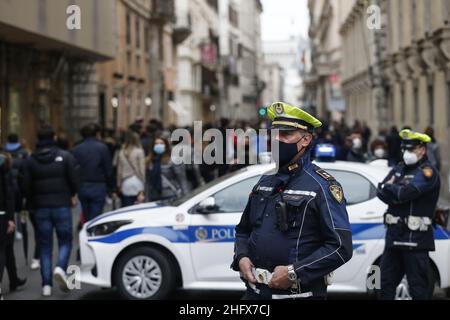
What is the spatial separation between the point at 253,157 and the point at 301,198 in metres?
10.9

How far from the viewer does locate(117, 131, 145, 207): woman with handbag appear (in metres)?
12.7

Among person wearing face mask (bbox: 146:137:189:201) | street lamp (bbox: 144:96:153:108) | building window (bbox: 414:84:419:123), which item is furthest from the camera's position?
street lamp (bbox: 144:96:153:108)

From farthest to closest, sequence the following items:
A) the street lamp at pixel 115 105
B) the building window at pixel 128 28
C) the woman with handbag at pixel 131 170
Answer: the building window at pixel 128 28
the street lamp at pixel 115 105
the woman with handbag at pixel 131 170

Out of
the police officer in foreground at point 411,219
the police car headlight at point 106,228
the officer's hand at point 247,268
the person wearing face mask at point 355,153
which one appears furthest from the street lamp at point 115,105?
the officer's hand at point 247,268

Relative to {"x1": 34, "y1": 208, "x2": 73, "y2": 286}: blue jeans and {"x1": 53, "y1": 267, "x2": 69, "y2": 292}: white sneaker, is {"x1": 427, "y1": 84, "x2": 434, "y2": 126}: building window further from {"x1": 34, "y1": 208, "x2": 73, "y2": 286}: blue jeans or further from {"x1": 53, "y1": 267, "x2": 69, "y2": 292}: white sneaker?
{"x1": 53, "y1": 267, "x2": 69, "y2": 292}: white sneaker

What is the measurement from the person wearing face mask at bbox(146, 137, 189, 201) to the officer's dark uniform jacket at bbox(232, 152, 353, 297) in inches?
333

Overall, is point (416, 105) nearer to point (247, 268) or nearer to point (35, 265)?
point (35, 265)

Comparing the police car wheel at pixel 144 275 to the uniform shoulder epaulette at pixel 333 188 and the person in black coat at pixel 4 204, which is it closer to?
the person in black coat at pixel 4 204

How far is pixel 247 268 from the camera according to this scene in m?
4.79

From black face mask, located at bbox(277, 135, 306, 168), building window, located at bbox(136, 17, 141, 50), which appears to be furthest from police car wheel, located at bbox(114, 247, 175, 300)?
building window, located at bbox(136, 17, 141, 50)

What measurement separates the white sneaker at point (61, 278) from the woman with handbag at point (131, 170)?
3.17m

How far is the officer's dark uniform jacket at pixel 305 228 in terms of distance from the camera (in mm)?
4582

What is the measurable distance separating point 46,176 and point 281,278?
552cm
